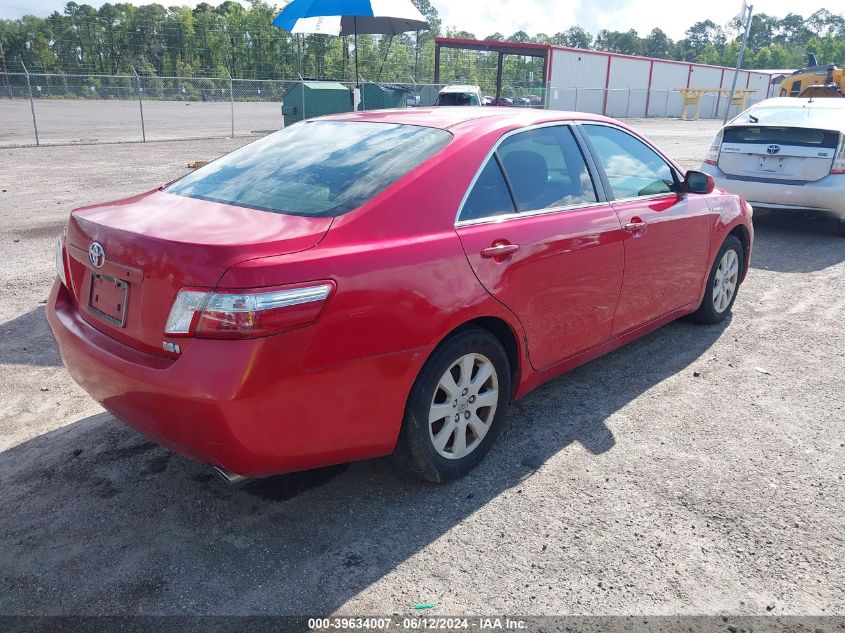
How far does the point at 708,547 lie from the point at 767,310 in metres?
3.62

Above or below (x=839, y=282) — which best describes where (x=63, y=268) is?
above

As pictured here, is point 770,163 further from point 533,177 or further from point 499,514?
point 499,514

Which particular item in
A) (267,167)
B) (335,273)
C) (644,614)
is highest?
(267,167)

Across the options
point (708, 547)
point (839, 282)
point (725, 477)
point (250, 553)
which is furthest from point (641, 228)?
point (839, 282)

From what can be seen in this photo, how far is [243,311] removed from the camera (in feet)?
7.68

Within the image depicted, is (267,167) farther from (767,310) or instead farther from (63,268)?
(767,310)

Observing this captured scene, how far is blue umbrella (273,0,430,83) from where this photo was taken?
9.79 metres

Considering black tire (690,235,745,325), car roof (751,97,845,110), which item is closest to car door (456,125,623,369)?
black tire (690,235,745,325)

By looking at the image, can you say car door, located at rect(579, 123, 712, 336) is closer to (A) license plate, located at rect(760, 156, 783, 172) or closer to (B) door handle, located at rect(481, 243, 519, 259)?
(B) door handle, located at rect(481, 243, 519, 259)

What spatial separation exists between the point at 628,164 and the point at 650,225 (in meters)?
0.42

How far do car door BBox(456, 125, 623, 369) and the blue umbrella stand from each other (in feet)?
23.0

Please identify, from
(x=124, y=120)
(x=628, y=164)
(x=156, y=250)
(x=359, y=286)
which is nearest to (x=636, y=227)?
(x=628, y=164)

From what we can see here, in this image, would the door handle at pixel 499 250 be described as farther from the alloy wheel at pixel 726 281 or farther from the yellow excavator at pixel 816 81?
the yellow excavator at pixel 816 81

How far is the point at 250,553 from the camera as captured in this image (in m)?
2.74
